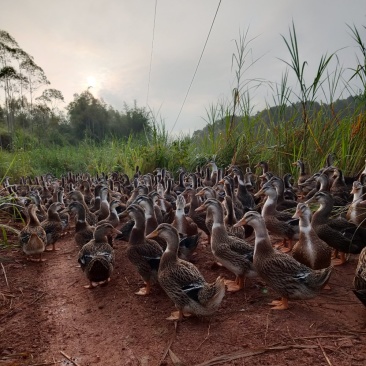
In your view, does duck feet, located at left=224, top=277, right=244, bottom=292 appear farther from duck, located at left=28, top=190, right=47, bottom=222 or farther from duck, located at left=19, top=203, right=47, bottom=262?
duck, located at left=28, top=190, right=47, bottom=222

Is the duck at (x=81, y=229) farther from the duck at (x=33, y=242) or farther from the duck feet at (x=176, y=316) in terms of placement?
the duck feet at (x=176, y=316)

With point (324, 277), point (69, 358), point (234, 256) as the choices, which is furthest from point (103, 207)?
point (324, 277)

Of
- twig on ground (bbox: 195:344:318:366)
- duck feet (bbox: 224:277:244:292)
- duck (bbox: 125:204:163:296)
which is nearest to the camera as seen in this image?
twig on ground (bbox: 195:344:318:366)

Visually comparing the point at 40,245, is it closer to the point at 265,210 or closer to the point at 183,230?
the point at 183,230

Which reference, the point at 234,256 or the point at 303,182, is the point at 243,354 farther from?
the point at 303,182

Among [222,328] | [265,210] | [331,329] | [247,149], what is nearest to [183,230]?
[265,210]

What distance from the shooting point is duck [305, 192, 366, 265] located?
175 inches

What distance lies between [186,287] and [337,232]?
→ 7.74ft

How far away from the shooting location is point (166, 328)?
11.5 ft

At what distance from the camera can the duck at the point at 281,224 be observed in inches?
210

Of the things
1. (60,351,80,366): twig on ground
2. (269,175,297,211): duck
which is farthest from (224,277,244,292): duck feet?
(269,175,297,211): duck

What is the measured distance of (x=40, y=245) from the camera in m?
5.62

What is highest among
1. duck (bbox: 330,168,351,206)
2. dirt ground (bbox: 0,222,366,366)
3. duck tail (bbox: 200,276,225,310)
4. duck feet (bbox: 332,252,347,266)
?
duck (bbox: 330,168,351,206)

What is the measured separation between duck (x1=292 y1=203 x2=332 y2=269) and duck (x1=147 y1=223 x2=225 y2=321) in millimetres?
1411
